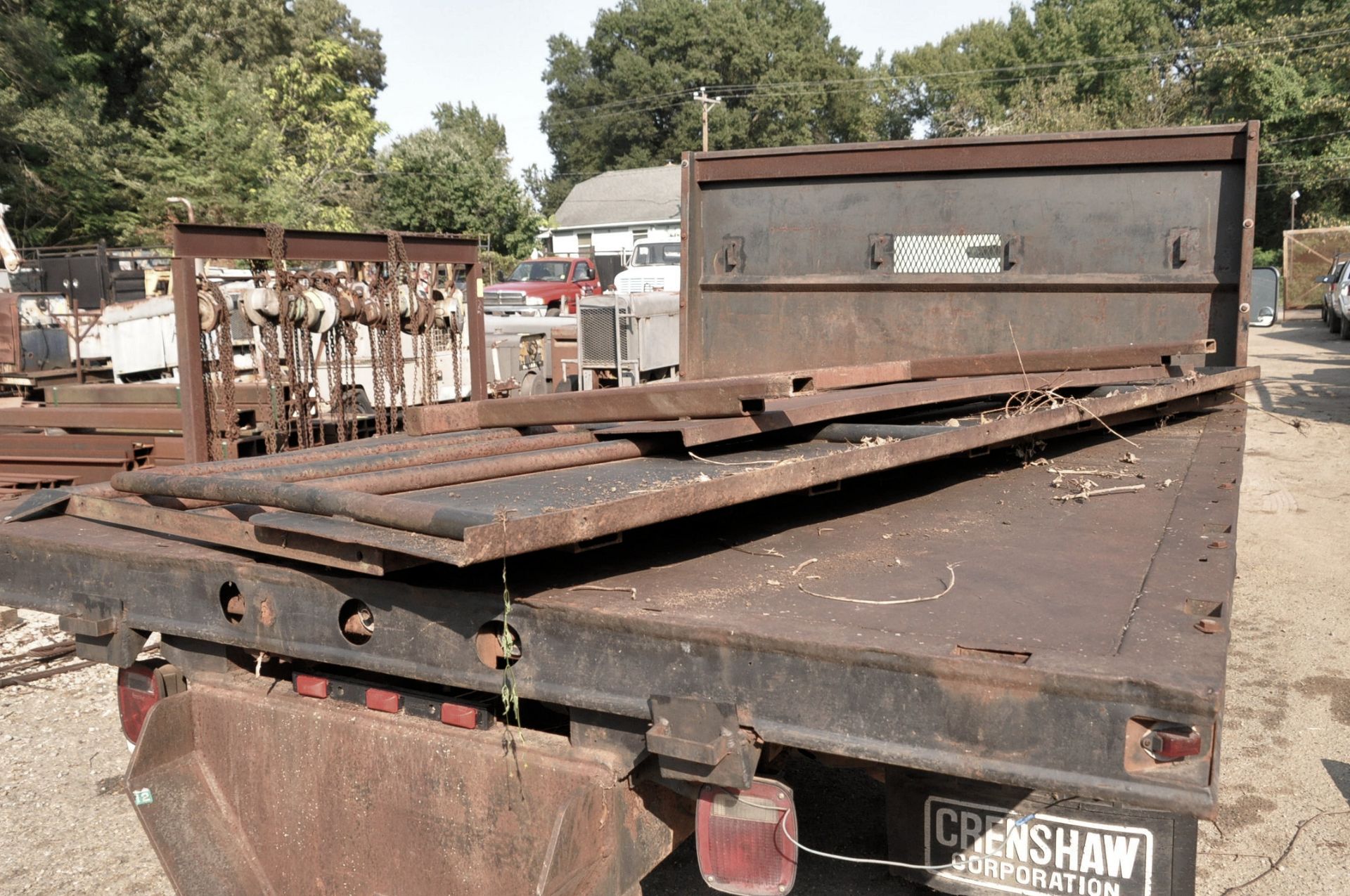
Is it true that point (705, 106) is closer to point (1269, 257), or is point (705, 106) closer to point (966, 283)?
point (1269, 257)

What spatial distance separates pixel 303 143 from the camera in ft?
124

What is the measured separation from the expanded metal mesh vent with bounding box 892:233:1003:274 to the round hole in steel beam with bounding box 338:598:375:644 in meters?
3.77

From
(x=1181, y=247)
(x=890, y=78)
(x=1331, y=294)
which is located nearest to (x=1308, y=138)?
(x=1331, y=294)

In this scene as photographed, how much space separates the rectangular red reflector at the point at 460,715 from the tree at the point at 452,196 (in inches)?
1233

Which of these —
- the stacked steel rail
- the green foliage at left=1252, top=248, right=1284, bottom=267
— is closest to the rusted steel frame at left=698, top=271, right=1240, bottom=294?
the stacked steel rail

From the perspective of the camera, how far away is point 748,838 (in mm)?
2000

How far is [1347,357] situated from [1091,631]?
2060cm

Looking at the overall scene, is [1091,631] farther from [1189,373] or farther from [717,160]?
[717,160]

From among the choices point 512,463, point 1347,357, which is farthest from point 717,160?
point 1347,357

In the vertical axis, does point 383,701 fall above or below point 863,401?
below

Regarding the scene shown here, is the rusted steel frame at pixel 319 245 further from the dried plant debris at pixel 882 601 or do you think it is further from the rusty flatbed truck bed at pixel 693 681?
the dried plant debris at pixel 882 601

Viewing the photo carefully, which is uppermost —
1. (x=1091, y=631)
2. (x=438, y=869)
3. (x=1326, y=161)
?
(x=1326, y=161)

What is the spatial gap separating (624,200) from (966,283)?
48776mm

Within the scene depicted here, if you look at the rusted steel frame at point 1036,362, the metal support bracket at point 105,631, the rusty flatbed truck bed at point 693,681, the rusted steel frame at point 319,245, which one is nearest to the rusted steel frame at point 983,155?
the rusted steel frame at point 1036,362
